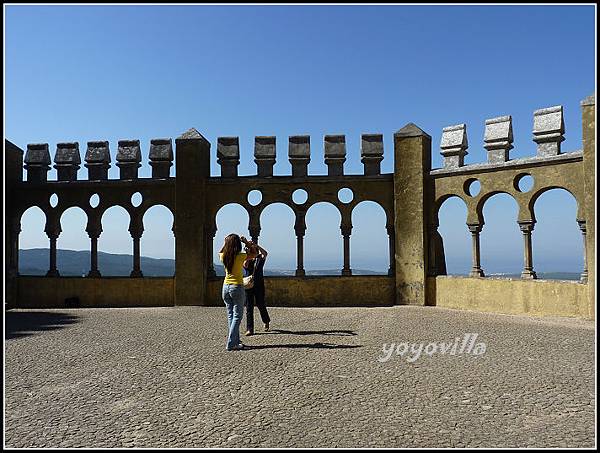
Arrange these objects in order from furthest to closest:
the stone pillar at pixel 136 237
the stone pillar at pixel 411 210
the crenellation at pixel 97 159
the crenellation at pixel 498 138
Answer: the crenellation at pixel 97 159
the stone pillar at pixel 136 237
the stone pillar at pixel 411 210
the crenellation at pixel 498 138

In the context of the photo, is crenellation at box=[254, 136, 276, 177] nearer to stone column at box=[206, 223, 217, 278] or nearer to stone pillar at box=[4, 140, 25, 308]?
stone column at box=[206, 223, 217, 278]

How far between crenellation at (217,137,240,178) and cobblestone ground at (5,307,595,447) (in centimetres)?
638

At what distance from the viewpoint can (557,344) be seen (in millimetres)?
7941

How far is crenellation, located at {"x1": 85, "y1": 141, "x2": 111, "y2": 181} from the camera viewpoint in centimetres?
1520

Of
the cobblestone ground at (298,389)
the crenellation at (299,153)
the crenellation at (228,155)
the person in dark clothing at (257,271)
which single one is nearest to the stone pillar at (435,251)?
the cobblestone ground at (298,389)

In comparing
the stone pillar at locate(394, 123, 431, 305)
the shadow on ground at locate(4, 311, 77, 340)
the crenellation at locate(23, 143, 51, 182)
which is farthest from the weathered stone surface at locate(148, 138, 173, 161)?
the stone pillar at locate(394, 123, 431, 305)

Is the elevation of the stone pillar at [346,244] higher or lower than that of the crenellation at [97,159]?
lower

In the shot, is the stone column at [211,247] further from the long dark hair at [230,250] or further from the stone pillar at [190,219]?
the long dark hair at [230,250]

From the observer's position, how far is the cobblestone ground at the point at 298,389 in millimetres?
4207

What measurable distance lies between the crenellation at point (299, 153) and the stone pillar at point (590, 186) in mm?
7486

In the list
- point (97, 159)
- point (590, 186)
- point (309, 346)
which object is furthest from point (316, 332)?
point (97, 159)

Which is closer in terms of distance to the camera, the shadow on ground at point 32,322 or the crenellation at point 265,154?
the shadow on ground at point 32,322

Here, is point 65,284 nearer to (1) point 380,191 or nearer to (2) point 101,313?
(2) point 101,313

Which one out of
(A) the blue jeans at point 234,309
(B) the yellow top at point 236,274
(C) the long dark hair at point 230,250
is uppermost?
(C) the long dark hair at point 230,250
